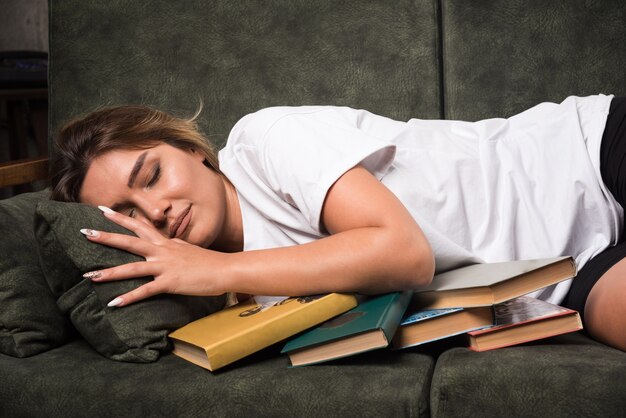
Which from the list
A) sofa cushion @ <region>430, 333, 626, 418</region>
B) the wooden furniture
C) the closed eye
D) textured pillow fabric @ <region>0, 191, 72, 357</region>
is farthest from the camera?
the wooden furniture

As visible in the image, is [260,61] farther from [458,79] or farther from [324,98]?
[458,79]

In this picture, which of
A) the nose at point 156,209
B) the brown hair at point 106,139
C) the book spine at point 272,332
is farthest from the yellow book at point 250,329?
the brown hair at point 106,139

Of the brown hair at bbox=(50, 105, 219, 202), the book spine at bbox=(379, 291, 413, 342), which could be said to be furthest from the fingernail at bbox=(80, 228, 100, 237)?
the book spine at bbox=(379, 291, 413, 342)

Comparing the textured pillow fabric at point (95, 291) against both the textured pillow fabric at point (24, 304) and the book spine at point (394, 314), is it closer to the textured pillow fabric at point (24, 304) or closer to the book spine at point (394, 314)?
the textured pillow fabric at point (24, 304)

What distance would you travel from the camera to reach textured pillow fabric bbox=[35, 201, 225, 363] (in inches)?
44.7

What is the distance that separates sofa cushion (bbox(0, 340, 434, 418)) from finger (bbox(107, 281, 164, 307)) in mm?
97

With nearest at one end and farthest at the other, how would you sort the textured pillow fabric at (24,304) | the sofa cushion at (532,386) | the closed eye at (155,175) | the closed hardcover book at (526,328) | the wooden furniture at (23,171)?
the sofa cushion at (532,386)
the closed hardcover book at (526,328)
the textured pillow fabric at (24,304)
the closed eye at (155,175)
the wooden furniture at (23,171)

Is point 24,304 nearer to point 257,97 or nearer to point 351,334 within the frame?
point 351,334

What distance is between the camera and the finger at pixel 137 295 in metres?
1.13

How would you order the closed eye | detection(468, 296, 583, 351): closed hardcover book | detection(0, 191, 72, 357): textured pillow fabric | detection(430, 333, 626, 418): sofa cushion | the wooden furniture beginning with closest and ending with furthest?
detection(430, 333, 626, 418): sofa cushion
detection(468, 296, 583, 351): closed hardcover book
detection(0, 191, 72, 357): textured pillow fabric
the closed eye
the wooden furniture

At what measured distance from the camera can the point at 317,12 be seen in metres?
1.73

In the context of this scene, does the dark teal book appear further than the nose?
No

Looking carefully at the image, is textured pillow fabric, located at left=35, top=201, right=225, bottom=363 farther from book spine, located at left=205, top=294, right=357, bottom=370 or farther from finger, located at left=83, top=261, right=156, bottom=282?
book spine, located at left=205, top=294, right=357, bottom=370

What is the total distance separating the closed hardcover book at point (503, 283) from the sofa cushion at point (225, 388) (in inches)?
4.0
